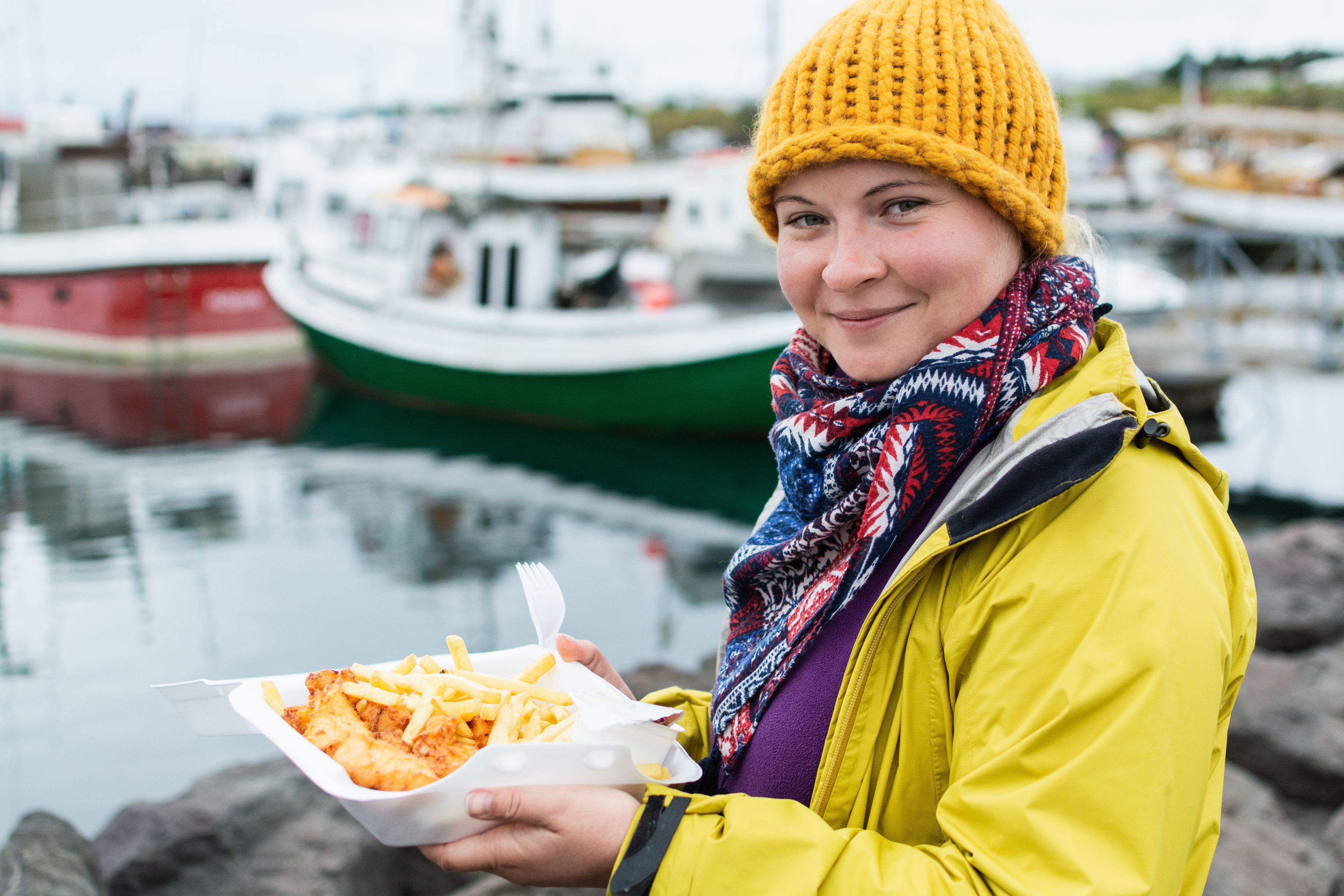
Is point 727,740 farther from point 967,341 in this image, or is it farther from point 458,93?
point 458,93

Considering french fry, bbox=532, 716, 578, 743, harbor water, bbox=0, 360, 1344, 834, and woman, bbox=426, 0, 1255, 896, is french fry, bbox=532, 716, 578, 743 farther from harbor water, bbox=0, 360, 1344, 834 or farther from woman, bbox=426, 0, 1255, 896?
harbor water, bbox=0, 360, 1344, 834

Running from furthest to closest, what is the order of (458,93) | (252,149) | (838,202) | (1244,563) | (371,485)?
(252,149), (458,93), (371,485), (838,202), (1244,563)

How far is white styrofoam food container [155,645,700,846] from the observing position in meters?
1.30

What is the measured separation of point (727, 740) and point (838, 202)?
2.79ft

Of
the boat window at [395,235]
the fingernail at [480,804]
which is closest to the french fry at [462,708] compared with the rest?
the fingernail at [480,804]

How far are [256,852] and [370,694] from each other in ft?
8.85

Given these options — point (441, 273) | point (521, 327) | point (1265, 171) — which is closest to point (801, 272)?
point (521, 327)

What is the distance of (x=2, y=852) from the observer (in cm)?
345

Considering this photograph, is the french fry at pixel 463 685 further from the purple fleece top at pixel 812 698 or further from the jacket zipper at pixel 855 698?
the jacket zipper at pixel 855 698

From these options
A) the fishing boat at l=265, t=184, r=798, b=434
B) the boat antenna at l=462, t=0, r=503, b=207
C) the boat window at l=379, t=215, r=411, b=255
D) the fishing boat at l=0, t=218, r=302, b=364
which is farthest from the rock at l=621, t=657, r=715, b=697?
the fishing boat at l=0, t=218, r=302, b=364

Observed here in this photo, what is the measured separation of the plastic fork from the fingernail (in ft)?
1.72

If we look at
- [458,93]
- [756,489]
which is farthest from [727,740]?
[458,93]

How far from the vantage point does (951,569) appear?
1.28m

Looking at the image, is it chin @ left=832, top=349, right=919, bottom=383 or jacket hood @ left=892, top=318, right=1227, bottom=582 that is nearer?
jacket hood @ left=892, top=318, right=1227, bottom=582
